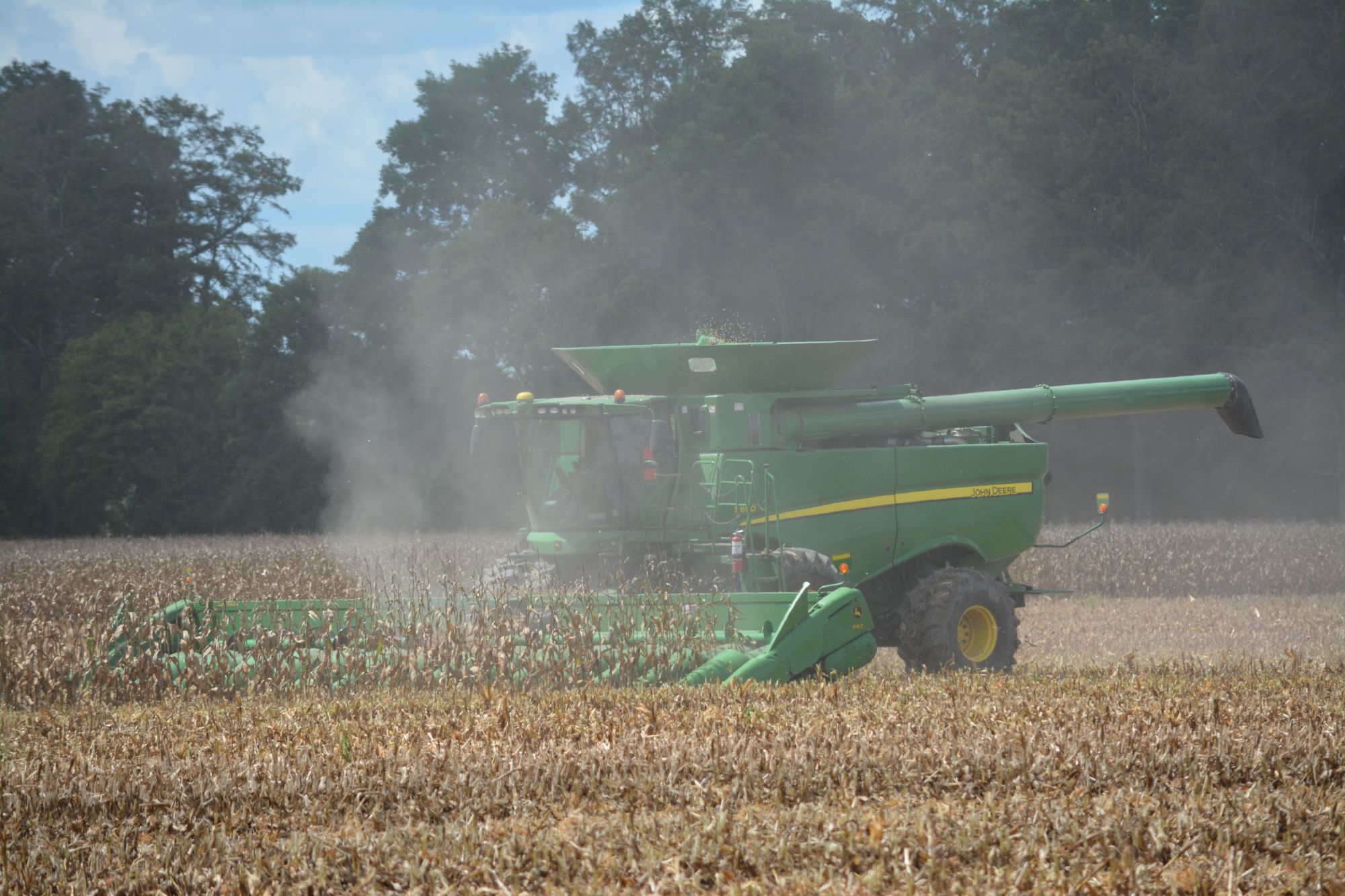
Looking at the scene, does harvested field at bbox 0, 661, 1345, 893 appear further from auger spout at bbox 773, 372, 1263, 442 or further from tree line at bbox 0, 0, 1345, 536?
tree line at bbox 0, 0, 1345, 536

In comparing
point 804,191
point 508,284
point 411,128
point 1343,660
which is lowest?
point 1343,660

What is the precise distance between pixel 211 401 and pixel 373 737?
34.3m

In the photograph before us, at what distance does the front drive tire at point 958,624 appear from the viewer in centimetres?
882

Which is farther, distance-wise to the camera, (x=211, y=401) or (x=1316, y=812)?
(x=211, y=401)

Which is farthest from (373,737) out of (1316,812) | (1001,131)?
(1001,131)

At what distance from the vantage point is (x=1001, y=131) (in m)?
30.5

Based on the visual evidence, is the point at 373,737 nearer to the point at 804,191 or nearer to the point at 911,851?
the point at 911,851

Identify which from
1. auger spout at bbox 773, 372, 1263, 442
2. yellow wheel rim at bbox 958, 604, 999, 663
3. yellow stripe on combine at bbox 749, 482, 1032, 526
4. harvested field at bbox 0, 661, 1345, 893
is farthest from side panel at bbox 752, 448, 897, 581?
harvested field at bbox 0, 661, 1345, 893

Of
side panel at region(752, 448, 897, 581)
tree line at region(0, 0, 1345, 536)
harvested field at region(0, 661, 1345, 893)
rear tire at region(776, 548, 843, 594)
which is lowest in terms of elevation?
harvested field at region(0, 661, 1345, 893)

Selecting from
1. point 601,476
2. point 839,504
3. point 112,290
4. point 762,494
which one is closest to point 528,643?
point 601,476

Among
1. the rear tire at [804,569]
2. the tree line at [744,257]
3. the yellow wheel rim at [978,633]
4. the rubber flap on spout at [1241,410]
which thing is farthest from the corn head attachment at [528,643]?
the tree line at [744,257]

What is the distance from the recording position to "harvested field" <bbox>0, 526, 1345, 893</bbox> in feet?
12.5

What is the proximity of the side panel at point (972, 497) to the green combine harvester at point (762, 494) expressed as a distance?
0.02 meters

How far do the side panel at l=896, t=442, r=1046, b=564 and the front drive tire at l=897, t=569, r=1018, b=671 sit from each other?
0.40 meters
